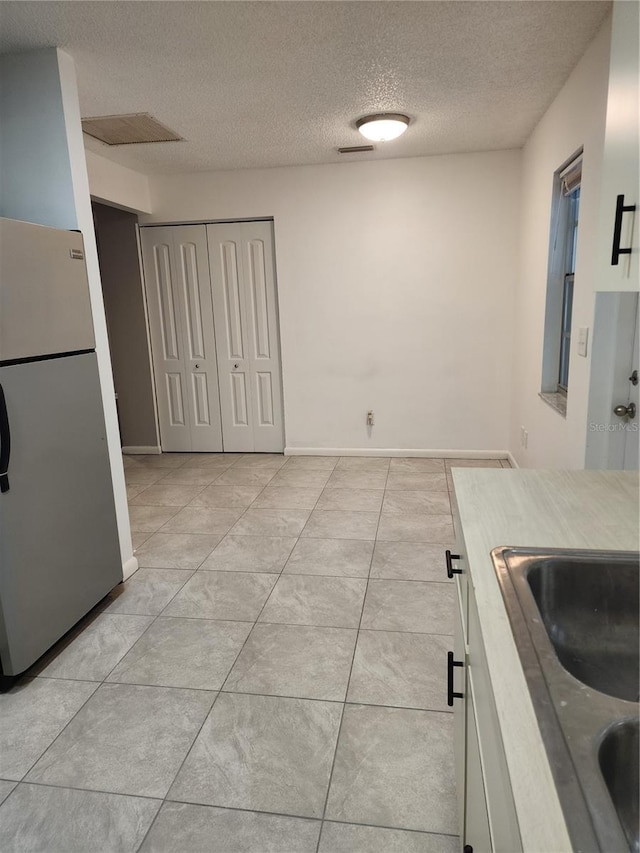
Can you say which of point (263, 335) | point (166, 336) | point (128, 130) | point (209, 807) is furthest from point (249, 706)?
point (166, 336)

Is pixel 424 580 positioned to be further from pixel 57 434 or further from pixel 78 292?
pixel 78 292

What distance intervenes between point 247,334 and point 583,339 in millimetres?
3201

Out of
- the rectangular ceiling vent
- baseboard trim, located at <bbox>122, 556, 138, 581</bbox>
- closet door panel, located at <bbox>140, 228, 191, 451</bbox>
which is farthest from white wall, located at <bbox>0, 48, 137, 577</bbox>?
closet door panel, located at <bbox>140, 228, 191, 451</bbox>

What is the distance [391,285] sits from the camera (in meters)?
4.69

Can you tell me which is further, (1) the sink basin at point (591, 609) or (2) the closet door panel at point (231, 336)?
(2) the closet door panel at point (231, 336)

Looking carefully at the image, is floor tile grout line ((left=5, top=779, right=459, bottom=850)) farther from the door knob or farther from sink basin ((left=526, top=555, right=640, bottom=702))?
the door knob

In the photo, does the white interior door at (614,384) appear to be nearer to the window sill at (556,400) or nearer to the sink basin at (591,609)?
the window sill at (556,400)

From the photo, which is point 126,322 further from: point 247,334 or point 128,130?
point 128,130

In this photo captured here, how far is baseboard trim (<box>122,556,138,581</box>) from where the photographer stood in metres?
2.87

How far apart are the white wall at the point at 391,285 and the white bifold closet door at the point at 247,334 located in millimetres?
149

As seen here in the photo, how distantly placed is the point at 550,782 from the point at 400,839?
1077 millimetres

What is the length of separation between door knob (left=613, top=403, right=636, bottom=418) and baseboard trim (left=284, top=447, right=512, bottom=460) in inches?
91.9

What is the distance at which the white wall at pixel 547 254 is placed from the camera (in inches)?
95.7

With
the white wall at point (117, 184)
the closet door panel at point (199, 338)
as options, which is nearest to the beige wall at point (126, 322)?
the white wall at point (117, 184)
